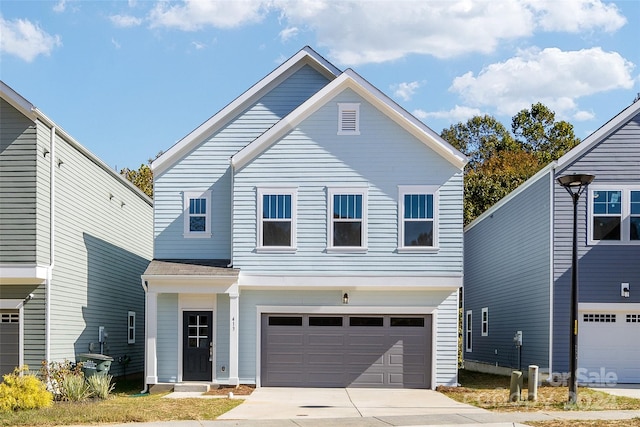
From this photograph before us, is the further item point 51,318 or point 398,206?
point 398,206

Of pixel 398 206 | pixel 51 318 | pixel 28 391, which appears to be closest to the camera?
pixel 28 391

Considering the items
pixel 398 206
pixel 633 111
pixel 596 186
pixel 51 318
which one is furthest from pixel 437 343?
pixel 51 318

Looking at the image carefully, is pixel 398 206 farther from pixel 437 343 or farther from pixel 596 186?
pixel 596 186

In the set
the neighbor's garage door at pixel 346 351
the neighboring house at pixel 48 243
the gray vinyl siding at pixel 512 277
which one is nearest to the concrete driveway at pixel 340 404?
the neighbor's garage door at pixel 346 351

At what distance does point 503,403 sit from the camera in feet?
56.7

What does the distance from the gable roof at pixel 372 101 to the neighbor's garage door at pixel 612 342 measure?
227 inches

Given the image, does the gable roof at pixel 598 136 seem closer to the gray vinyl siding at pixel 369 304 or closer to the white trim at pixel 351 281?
the white trim at pixel 351 281

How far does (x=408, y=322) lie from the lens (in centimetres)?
2127

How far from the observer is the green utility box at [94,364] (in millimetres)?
19922

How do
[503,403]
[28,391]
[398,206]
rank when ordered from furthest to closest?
[398,206], [503,403], [28,391]

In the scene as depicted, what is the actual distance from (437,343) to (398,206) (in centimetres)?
383

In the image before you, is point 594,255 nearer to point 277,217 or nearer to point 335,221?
point 335,221

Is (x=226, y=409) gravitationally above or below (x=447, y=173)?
below

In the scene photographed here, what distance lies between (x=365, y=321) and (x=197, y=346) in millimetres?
4599
